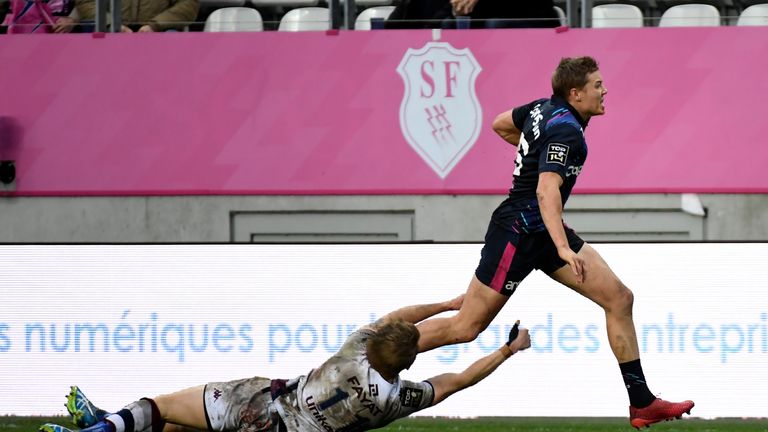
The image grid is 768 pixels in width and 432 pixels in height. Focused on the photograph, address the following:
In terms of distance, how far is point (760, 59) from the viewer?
39.1ft

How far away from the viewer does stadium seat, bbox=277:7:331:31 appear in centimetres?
1226

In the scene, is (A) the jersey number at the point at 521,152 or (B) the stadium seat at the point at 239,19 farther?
(B) the stadium seat at the point at 239,19

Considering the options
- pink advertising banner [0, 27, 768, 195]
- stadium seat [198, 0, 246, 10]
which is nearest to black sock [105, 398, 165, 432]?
pink advertising banner [0, 27, 768, 195]

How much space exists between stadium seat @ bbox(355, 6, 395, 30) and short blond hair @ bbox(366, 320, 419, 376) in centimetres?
623

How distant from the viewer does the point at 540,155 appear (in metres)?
6.82

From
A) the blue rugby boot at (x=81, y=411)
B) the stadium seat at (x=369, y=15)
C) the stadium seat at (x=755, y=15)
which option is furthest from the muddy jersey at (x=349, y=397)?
the stadium seat at (x=755, y=15)

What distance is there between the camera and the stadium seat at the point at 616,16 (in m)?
12.0

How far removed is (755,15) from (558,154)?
5.79 meters

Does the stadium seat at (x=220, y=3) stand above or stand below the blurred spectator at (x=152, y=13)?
above

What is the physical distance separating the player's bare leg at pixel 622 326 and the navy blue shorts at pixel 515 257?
0.10 m

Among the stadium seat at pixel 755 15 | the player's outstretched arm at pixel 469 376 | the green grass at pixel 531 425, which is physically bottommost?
the green grass at pixel 531 425

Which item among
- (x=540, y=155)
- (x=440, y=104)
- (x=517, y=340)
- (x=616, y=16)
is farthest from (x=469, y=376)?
(x=616, y=16)

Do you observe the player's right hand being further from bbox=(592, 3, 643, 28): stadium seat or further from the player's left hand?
bbox=(592, 3, 643, 28): stadium seat

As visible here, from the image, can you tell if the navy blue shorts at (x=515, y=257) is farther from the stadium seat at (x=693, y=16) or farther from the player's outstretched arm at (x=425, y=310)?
the stadium seat at (x=693, y=16)
